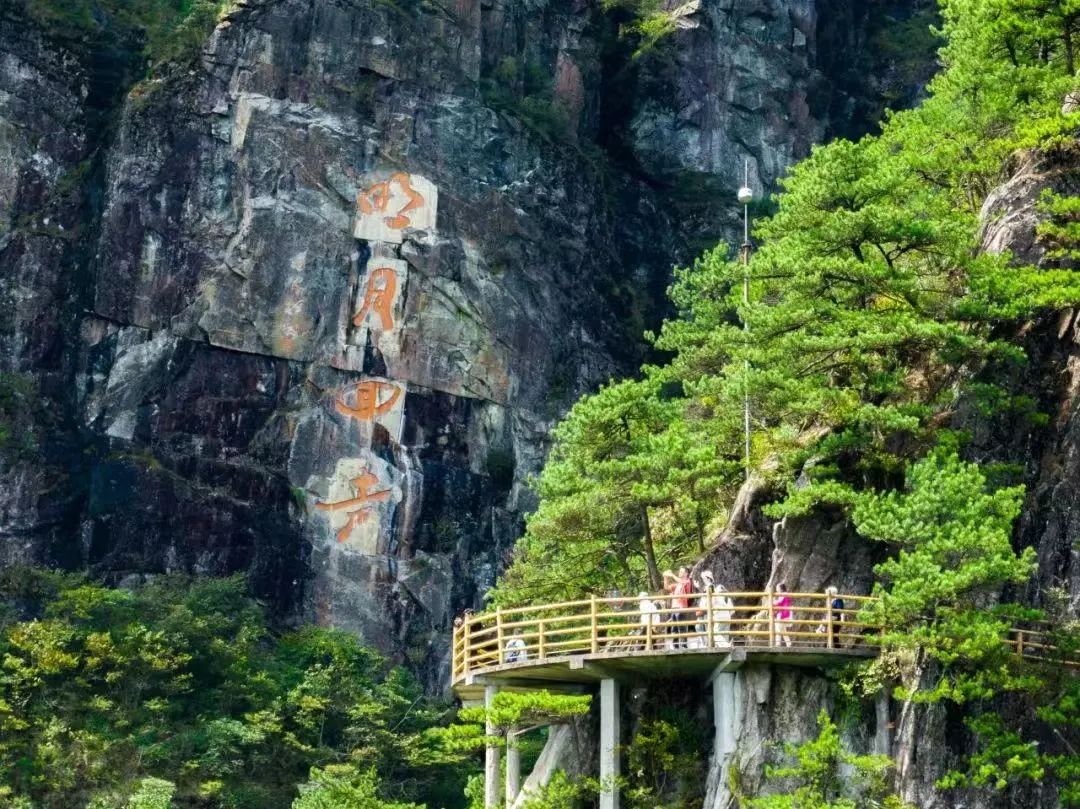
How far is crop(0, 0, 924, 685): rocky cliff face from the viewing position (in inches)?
1501

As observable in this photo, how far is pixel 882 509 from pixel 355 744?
53.2ft

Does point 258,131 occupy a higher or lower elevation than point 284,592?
higher

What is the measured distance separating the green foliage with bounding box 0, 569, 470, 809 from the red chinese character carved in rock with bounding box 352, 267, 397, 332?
700 cm

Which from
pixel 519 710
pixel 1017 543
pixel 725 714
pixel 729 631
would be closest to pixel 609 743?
pixel 519 710

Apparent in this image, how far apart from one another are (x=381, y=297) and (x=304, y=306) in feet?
5.63

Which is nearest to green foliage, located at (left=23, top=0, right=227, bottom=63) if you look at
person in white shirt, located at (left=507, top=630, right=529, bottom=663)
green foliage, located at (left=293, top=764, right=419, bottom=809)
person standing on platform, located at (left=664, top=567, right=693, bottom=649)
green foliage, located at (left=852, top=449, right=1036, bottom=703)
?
green foliage, located at (left=293, top=764, right=419, bottom=809)

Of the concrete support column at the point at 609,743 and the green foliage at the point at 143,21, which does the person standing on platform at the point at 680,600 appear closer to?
the concrete support column at the point at 609,743

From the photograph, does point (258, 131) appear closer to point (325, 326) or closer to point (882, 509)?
point (325, 326)

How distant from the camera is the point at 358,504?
126 ft

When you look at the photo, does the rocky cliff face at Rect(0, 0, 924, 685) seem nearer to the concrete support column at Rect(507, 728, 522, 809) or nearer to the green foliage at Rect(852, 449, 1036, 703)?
the concrete support column at Rect(507, 728, 522, 809)

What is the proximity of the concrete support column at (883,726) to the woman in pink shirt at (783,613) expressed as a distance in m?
1.26

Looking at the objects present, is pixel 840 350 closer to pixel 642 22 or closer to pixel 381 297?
pixel 381 297

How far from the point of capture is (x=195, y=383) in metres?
38.9

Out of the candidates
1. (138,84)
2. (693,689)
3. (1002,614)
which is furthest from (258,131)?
(1002,614)
